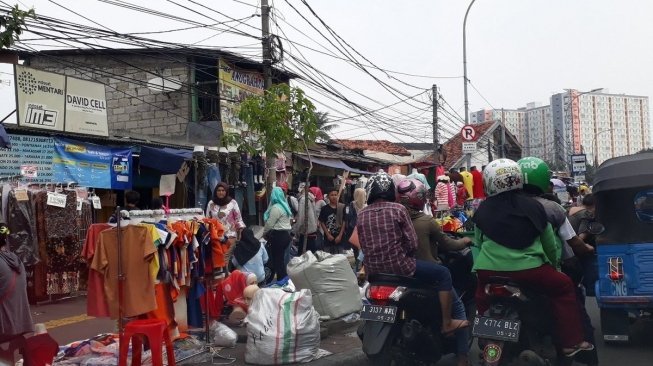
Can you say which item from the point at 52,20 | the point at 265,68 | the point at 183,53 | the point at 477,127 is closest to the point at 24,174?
the point at 52,20

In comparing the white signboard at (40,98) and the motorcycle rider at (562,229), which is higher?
the white signboard at (40,98)

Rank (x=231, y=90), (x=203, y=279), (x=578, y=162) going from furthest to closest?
(x=578, y=162) → (x=231, y=90) → (x=203, y=279)

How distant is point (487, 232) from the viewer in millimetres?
5734

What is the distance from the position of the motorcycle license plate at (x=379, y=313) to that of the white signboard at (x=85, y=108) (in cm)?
844

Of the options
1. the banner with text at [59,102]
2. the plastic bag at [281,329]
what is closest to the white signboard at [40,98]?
the banner with text at [59,102]

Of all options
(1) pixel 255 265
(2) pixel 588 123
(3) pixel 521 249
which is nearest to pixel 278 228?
(1) pixel 255 265

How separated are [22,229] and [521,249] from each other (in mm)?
7838

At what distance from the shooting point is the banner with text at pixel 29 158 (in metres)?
11.1

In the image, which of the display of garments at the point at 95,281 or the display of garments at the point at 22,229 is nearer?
the display of garments at the point at 95,281

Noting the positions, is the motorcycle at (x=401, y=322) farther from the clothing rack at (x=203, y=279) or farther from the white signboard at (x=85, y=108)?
the white signboard at (x=85, y=108)

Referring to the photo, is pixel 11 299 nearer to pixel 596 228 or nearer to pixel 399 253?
pixel 399 253

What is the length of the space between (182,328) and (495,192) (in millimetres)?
3583

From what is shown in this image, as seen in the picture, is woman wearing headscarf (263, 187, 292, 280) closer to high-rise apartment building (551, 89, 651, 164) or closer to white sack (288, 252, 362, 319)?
white sack (288, 252, 362, 319)

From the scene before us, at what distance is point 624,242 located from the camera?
7.25 meters
